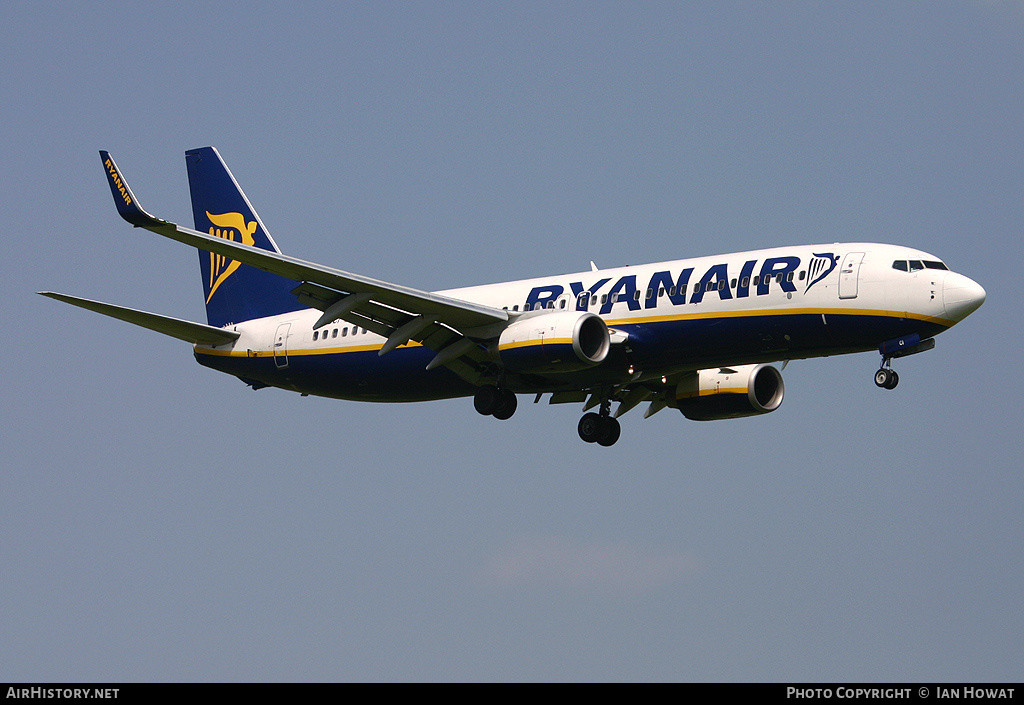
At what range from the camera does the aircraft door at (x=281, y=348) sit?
43.1 m

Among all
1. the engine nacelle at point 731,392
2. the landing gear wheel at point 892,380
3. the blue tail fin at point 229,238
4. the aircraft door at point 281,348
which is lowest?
the landing gear wheel at point 892,380

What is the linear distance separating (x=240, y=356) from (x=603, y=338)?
525 inches

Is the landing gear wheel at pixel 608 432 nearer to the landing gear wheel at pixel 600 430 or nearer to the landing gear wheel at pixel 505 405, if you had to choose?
the landing gear wheel at pixel 600 430

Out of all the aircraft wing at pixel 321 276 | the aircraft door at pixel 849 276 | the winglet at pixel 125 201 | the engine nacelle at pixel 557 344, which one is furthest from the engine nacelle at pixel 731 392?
the winglet at pixel 125 201

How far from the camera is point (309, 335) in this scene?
42.7m

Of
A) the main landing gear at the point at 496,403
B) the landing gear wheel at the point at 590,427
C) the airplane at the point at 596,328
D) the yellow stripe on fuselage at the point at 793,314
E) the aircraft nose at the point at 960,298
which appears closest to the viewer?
the aircraft nose at the point at 960,298

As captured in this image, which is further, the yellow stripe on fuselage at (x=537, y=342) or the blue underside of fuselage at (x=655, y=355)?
the yellow stripe on fuselage at (x=537, y=342)

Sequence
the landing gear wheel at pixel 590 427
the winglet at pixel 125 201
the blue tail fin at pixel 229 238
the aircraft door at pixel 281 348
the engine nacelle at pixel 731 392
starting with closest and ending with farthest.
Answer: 1. the winglet at pixel 125 201
2. the engine nacelle at pixel 731 392
3. the landing gear wheel at pixel 590 427
4. the aircraft door at pixel 281 348
5. the blue tail fin at pixel 229 238

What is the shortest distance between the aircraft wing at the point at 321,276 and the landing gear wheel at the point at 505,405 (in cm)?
222

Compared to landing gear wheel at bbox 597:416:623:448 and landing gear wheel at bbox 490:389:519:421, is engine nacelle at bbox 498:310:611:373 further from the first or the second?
landing gear wheel at bbox 597:416:623:448

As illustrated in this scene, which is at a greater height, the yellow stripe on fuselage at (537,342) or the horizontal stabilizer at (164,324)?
the horizontal stabilizer at (164,324)
